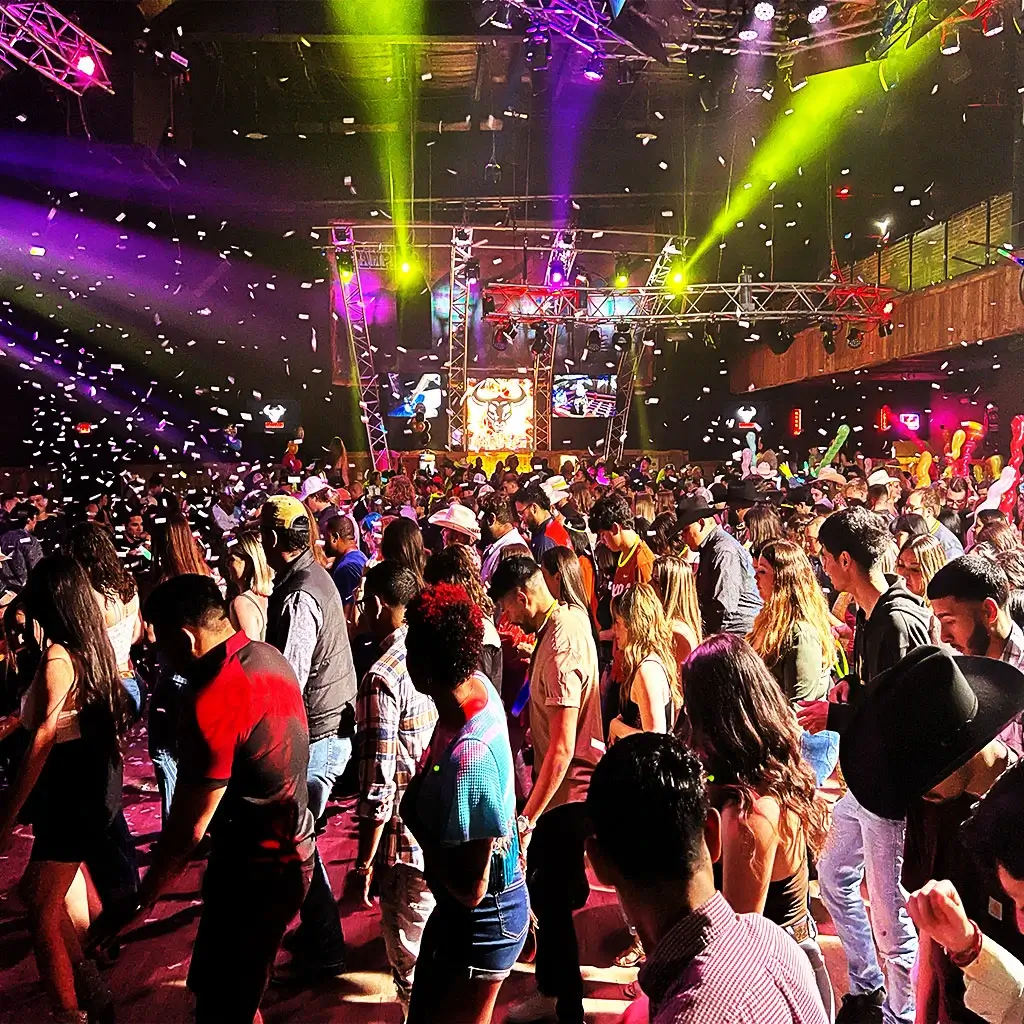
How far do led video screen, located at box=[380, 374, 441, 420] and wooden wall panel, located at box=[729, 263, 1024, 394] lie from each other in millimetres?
7581

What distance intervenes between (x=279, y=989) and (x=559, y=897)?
3.89 feet

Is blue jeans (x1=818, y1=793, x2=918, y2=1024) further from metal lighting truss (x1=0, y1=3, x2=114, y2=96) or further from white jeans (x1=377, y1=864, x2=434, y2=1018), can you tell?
metal lighting truss (x1=0, y1=3, x2=114, y2=96)

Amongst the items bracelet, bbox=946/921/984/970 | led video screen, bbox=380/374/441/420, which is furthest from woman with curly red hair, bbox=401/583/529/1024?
led video screen, bbox=380/374/441/420

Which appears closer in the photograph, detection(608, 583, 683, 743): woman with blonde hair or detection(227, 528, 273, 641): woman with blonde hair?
detection(608, 583, 683, 743): woman with blonde hair

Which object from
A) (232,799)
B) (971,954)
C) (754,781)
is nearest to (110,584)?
(232,799)

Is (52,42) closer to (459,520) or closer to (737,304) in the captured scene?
(459,520)

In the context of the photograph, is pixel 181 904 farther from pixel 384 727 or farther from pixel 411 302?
pixel 411 302

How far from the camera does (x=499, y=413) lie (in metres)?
21.1

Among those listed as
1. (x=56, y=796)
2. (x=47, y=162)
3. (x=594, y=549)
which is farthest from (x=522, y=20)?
(x=56, y=796)

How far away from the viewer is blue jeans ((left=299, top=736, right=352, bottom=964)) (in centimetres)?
344

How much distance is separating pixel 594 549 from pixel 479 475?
888 centimetres

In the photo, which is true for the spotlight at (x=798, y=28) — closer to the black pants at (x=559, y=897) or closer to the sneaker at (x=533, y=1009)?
the black pants at (x=559, y=897)

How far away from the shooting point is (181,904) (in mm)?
4203

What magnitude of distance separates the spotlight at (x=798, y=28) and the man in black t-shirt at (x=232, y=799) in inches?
295
